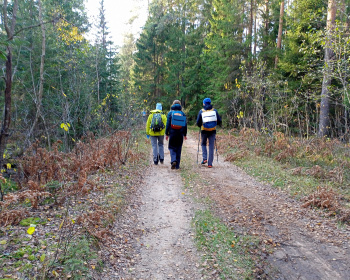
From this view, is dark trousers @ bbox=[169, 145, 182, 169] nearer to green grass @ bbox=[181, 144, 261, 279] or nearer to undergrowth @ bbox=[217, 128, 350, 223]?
undergrowth @ bbox=[217, 128, 350, 223]

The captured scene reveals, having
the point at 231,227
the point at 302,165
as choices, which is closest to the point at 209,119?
the point at 302,165

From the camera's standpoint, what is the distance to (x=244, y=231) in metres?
4.48

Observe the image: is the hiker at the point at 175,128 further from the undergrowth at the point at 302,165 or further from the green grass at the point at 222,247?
the green grass at the point at 222,247

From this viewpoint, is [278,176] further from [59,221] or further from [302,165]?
[59,221]

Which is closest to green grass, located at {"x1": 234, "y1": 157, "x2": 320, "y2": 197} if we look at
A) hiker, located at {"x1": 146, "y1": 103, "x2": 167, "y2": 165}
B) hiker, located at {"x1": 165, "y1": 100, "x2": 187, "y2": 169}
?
hiker, located at {"x1": 165, "y1": 100, "x2": 187, "y2": 169}

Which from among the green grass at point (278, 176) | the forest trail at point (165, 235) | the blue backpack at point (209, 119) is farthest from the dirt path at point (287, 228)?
the blue backpack at point (209, 119)

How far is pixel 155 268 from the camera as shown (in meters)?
3.56

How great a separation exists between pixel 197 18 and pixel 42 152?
27.7 meters

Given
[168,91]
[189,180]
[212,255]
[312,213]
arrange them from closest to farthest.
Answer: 1. [212,255]
2. [312,213]
3. [189,180]
4. [168,91]

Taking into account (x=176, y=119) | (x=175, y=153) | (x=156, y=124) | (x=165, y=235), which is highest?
(x=176, y=119)

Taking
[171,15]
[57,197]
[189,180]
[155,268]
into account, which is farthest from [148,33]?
[155,268]

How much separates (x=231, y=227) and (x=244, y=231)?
0.25 metres

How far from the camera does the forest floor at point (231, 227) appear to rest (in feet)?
11.4

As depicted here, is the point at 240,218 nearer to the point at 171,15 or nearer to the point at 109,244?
the point at 109,244
